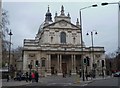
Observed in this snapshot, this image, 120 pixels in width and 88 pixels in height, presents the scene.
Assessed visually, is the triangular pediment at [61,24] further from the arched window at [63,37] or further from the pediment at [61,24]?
the arched window at [63,37]

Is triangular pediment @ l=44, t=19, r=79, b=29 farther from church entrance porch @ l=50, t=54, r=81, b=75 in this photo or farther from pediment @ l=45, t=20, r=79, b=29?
church entrance porch @ l=50, t=54, r=81, b=75

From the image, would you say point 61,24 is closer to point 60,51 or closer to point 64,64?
point 60,51

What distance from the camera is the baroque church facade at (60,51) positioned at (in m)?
108

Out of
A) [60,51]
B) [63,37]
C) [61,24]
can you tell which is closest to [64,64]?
[60,51]

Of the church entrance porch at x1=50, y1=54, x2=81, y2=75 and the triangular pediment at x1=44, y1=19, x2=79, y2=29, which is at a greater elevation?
the triangular pediment at x1=44, y1=19, x2=79, y2=29

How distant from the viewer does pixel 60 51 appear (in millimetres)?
107688

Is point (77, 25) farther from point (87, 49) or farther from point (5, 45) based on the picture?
point (5, 45)

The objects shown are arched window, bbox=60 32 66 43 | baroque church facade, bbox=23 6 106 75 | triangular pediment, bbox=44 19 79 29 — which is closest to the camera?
baroque church facade, bbox=23 6 106 75

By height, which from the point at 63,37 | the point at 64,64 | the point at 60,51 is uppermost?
the point at 63,37

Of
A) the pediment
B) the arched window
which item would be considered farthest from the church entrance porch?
the pediment

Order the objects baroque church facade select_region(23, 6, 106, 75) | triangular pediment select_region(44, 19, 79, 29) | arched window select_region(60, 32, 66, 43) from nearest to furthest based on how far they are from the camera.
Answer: baroque church facade select_region(23, 6, 106, 75) → triangular pediment select_region(44, 19, 79, 29) → arched window select_region(60, 32, 66, 43)

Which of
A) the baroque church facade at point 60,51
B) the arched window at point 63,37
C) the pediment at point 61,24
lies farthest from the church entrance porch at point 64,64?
the pediment at point 61,24

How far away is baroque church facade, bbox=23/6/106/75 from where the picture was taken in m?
108

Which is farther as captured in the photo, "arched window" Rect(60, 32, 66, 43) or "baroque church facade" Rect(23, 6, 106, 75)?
"arched window" Rect(60, 32, 66, 43)
